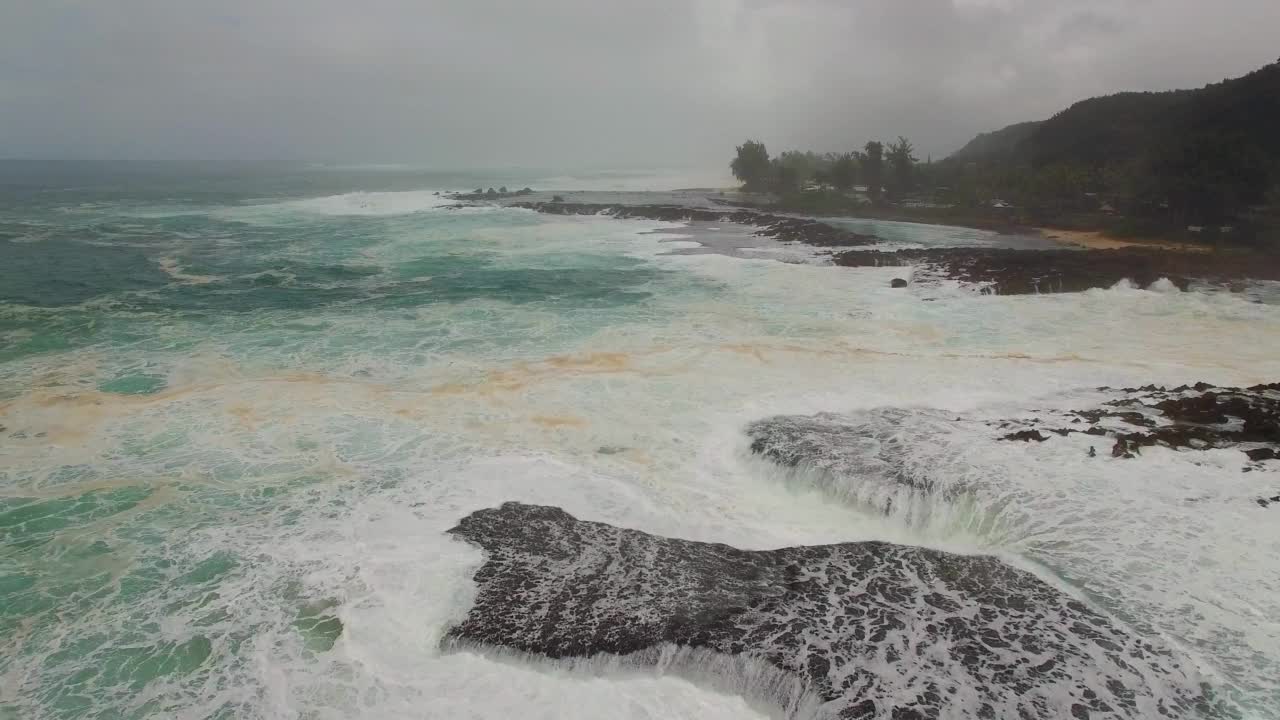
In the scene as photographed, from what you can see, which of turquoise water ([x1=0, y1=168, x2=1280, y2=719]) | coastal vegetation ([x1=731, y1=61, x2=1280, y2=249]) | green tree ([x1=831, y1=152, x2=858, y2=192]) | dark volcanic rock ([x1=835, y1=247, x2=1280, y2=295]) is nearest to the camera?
turquoise water ([x1=0, y1=168, x2=1280, y2=719])

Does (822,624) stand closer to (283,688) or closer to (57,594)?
(283,688)

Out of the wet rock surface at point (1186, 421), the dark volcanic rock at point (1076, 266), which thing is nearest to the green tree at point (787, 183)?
the dark volcanic rock at point (1076, 266)

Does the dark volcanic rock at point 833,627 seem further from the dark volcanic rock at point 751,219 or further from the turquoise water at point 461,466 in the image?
the dark volcanic rock at point 751,219

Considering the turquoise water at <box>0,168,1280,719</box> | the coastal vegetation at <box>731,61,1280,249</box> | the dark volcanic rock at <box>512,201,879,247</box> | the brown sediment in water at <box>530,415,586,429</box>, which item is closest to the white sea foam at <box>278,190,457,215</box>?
the dark volcanic rock at <box>512,201,879,247</box>

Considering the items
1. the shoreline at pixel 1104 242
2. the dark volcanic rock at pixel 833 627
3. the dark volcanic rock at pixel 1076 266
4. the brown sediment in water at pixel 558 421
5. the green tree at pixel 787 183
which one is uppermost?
the green tree at pixel 787 183

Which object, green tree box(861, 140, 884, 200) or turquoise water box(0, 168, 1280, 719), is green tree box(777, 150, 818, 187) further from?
turquoise water box(0, 168, 1280, 719)

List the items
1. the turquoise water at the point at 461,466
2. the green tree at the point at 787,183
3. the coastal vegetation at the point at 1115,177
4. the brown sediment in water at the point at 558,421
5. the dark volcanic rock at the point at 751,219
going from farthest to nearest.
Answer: the green tree at the point at 787,183 < the dark volcanic rock at the point at 751,219 < the coastal vegetation at the point at 1115,177 < the brown sediment in water at the point at 558,421 < the turquoise water at the point at 461,466
